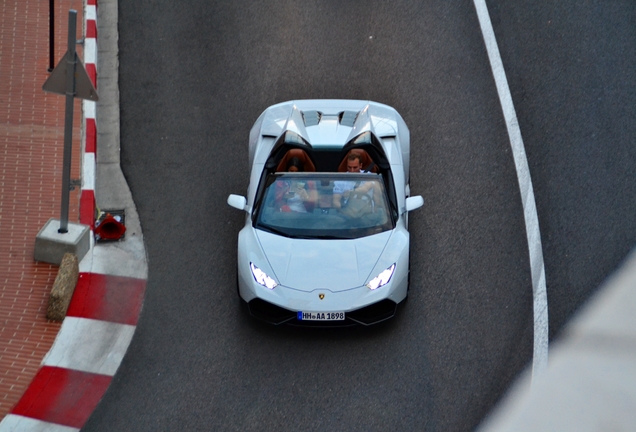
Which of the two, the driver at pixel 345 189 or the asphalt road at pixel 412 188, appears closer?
the asphalt road at pixel 412 188

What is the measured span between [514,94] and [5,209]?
6.96 meters

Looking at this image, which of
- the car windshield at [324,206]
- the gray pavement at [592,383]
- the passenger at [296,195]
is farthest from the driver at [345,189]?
the gray pavement at [592,383]

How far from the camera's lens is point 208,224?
9.86m

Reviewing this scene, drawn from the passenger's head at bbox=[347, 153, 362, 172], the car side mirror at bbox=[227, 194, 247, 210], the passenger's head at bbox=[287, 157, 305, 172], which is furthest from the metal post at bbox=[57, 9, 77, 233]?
the passenger's head at bbox=[347, 153, 362, 172]

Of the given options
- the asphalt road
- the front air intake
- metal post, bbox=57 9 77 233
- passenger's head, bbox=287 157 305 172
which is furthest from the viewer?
the front air intake

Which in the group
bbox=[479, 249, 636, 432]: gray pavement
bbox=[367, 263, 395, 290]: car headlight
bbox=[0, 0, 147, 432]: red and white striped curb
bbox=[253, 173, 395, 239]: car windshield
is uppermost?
bbox=[253, 173, 395, 239]: car windshield

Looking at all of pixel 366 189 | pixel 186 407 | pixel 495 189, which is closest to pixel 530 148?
pixel 495 189

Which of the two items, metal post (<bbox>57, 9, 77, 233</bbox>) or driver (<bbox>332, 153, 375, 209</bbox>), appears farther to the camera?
driver (<bbox>332, 153, 375, 209</bbox>)

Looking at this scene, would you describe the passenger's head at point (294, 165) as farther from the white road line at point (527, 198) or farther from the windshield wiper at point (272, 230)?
the white road line at point (527, 198)

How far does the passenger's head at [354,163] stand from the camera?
907cm

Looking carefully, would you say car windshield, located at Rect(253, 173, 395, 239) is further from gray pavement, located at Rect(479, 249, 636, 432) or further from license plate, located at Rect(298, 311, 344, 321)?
gray pavement, located at Rect(479, 249, 636, 432)

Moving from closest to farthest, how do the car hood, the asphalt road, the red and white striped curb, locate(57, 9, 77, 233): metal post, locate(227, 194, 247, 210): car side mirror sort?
the red and white striped curb → locate(57, 9, 77, 233): metal post → the asphalt road → the car hood → locate(227, 194, 247, 210): car side mirror

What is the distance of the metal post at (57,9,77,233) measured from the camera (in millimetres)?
7645

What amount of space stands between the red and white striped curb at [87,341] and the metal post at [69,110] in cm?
67
